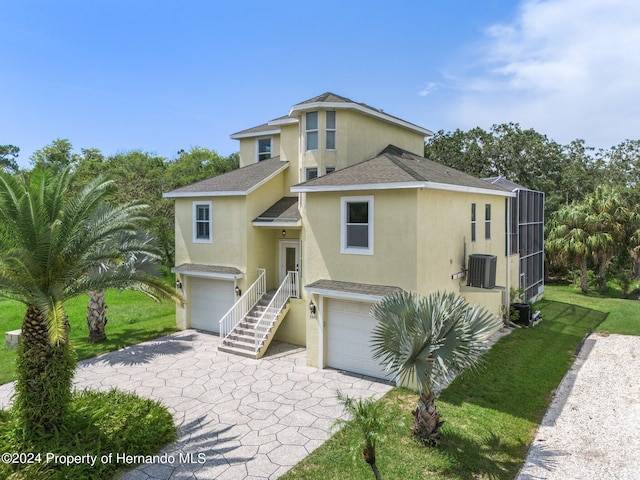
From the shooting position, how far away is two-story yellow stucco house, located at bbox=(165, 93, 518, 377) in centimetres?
1207

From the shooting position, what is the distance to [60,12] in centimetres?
1711

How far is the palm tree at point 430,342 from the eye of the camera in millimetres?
7809

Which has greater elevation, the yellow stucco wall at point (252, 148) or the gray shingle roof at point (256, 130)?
the gray shingle roof at point (256, 130)

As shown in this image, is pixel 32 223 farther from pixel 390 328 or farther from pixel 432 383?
pixel 432 383

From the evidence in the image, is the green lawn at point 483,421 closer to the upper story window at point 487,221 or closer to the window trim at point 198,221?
the upper story window at point 487,221

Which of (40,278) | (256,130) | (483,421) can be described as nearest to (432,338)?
(483,421)

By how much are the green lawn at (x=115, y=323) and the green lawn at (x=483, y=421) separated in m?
10.9

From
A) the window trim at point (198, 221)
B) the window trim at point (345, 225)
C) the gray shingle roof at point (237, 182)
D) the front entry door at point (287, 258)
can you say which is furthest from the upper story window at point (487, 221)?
the window trim at point (198, 221)

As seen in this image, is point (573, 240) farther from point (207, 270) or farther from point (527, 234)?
point (207, 270)

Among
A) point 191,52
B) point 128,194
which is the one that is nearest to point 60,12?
Result: point 191,52

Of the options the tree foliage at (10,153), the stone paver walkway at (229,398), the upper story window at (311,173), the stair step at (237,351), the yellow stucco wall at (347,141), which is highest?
the tree foliage at (10,153)

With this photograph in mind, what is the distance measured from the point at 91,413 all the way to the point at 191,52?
18.9 meters

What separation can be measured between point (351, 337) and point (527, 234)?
14.7m

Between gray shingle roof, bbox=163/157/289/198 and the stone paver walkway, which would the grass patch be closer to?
the stone paver walkway
